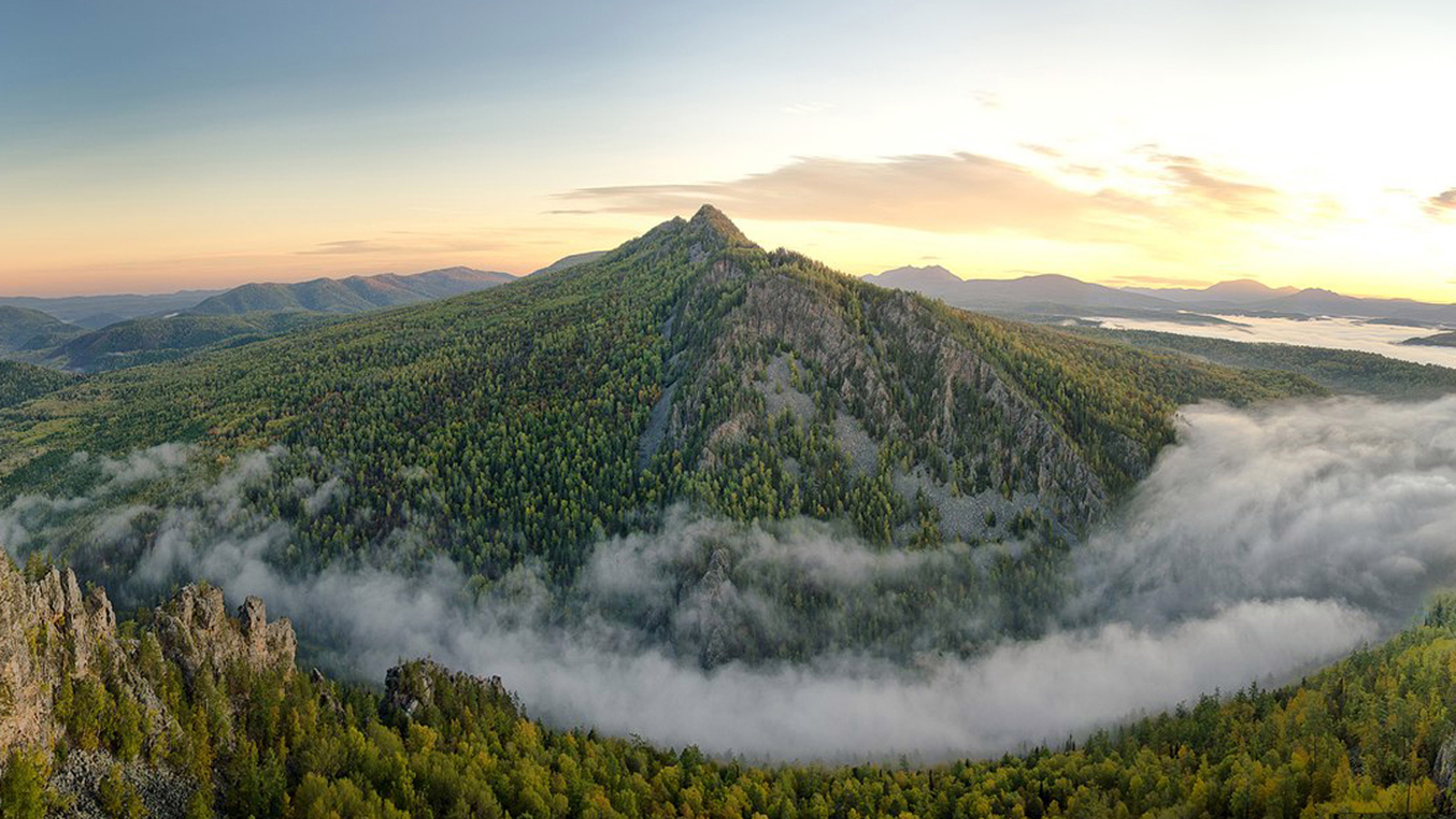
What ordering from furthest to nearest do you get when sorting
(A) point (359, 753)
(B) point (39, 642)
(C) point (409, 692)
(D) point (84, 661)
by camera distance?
1. (C) point (409, 692)
2. (A) point (359, 753)
3. (D) point (84, 661)
4. (B) point (39, 642)

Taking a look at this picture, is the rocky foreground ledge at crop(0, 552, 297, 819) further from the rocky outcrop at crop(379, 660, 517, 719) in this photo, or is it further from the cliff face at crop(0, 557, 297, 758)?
the rocky outcrop at crop(379, 660, 517, 719)

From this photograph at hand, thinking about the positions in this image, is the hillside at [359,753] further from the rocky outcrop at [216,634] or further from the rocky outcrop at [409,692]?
the rocky outcrop at [409,692]

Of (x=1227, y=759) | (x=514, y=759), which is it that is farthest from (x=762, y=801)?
(x=1227, y=759)

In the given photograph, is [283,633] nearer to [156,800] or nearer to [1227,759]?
[156,800]

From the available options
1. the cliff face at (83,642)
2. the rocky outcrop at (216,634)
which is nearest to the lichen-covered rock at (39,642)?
the cliff face at (83,642)

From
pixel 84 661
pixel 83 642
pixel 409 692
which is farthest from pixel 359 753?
pixel 83 642

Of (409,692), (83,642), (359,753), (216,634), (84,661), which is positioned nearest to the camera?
(84,661)

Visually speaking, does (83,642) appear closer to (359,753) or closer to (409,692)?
(359,753)
